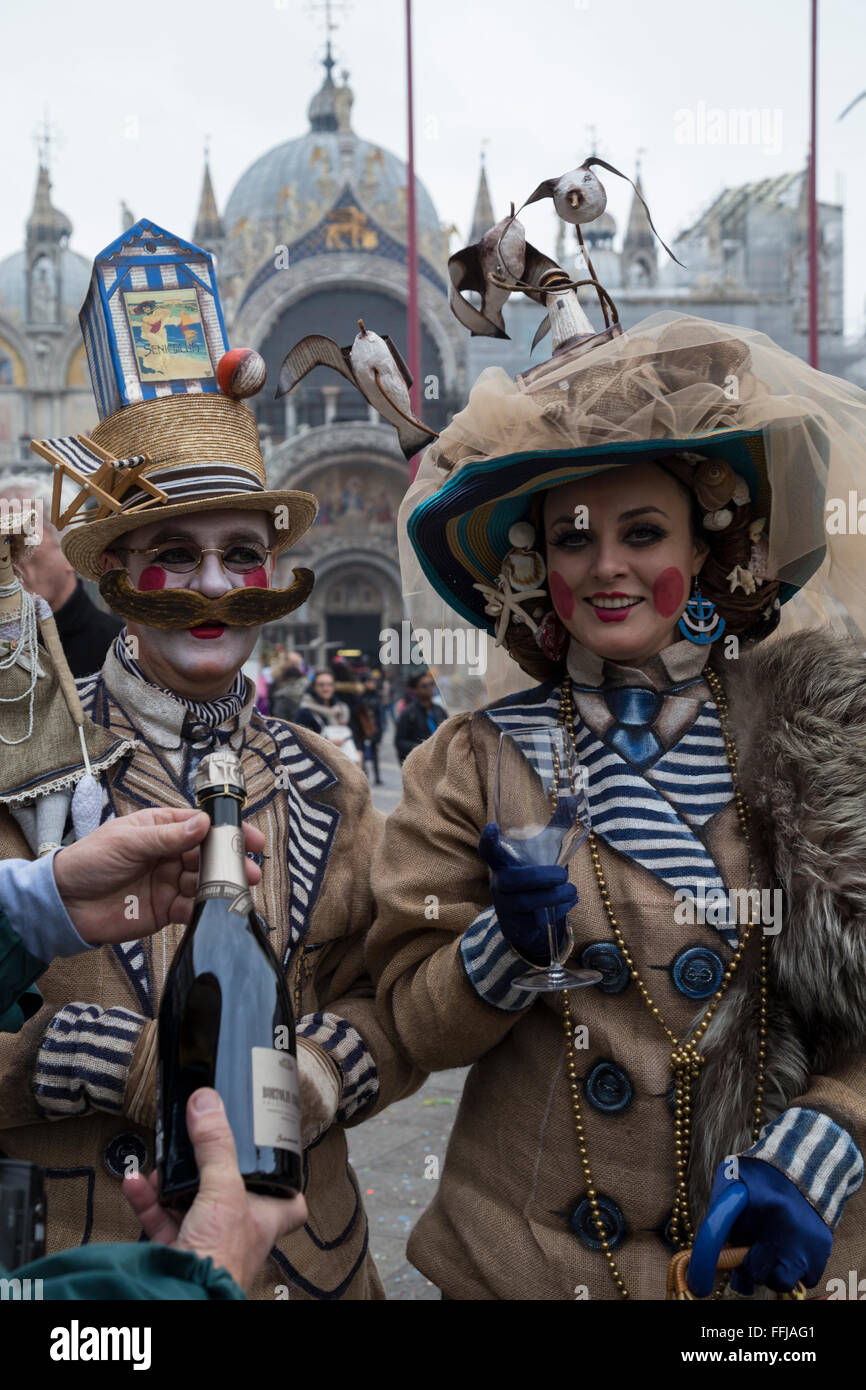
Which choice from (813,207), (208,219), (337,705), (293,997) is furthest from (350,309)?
(293,997)

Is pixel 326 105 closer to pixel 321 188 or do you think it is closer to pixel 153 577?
pixel 321 188

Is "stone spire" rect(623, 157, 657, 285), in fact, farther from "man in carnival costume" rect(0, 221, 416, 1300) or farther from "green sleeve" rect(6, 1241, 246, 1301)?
"green sleeve" rect(6, 1241, 246, 1301)

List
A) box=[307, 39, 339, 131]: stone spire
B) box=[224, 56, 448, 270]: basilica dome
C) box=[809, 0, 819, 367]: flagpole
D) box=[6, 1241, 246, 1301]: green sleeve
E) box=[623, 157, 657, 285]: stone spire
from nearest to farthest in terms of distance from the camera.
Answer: box=[6, 1241, 246, 1301]: green sleeve, box=[809, 0, 819, 367]: flagpole, box=[224, 56, 448, 270]: basilica dome, box=[623, 157, 657, 285]: stone spire, box=[307, 39, 339, 131]: stone spire

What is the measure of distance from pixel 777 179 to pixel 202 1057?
149 ft

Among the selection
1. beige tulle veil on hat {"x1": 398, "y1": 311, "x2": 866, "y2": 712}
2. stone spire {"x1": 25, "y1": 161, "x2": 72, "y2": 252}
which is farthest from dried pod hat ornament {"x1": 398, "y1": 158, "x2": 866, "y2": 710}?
stone spire {"x1": 25, "y1": 161, "x2": 72, "y2": 252}

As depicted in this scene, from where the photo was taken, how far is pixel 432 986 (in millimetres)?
1957

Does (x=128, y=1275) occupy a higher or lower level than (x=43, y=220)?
lower

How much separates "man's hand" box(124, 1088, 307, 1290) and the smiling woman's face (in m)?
1.10

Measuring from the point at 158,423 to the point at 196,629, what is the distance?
15.9 inches

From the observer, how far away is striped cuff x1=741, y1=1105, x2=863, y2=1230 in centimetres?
163

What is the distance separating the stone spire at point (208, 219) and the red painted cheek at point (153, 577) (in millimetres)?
43581

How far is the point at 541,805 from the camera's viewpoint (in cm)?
170

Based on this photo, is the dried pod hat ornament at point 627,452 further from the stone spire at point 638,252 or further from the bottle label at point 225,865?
the stone spire at point 638,252
